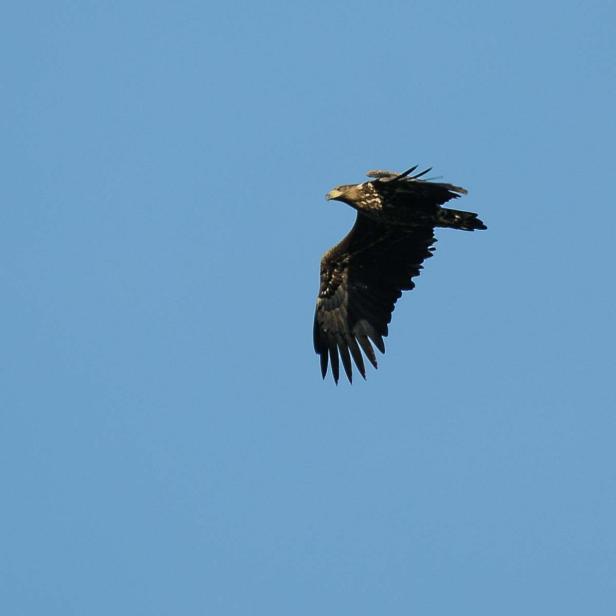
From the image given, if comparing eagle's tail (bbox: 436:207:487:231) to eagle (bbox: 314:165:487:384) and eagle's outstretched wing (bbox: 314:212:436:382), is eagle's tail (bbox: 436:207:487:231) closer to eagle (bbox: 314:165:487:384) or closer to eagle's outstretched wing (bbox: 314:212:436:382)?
eagle (bbox: 314:165:487:384)

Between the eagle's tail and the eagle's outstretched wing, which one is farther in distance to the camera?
the eagle's outstretched wing

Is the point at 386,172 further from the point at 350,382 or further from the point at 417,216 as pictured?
the point at 350,382

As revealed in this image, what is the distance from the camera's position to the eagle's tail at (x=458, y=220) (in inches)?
957

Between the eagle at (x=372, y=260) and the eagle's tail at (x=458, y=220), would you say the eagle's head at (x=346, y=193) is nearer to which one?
the eagle at (x=372, y=260)

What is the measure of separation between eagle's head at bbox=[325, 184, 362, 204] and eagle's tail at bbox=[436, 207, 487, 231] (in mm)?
1442

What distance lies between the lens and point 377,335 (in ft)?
87.8

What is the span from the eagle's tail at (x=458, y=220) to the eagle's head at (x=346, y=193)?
1442mm

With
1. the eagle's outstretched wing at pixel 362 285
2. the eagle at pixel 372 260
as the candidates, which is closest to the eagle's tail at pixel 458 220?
the eagle at pixel 372 260

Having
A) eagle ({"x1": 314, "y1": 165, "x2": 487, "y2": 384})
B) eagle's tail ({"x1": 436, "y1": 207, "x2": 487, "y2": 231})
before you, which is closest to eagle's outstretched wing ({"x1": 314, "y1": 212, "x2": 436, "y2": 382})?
eagle ({"x1": 314, "y1": 165, "x2": 487, "y2": 384})

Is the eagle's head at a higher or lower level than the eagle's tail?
higher

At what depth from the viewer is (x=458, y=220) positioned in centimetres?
2441

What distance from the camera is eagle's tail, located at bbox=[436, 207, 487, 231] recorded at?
24.3 m

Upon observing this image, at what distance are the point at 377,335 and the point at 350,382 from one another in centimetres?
101

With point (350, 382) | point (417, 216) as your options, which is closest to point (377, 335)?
point (350, 382)
